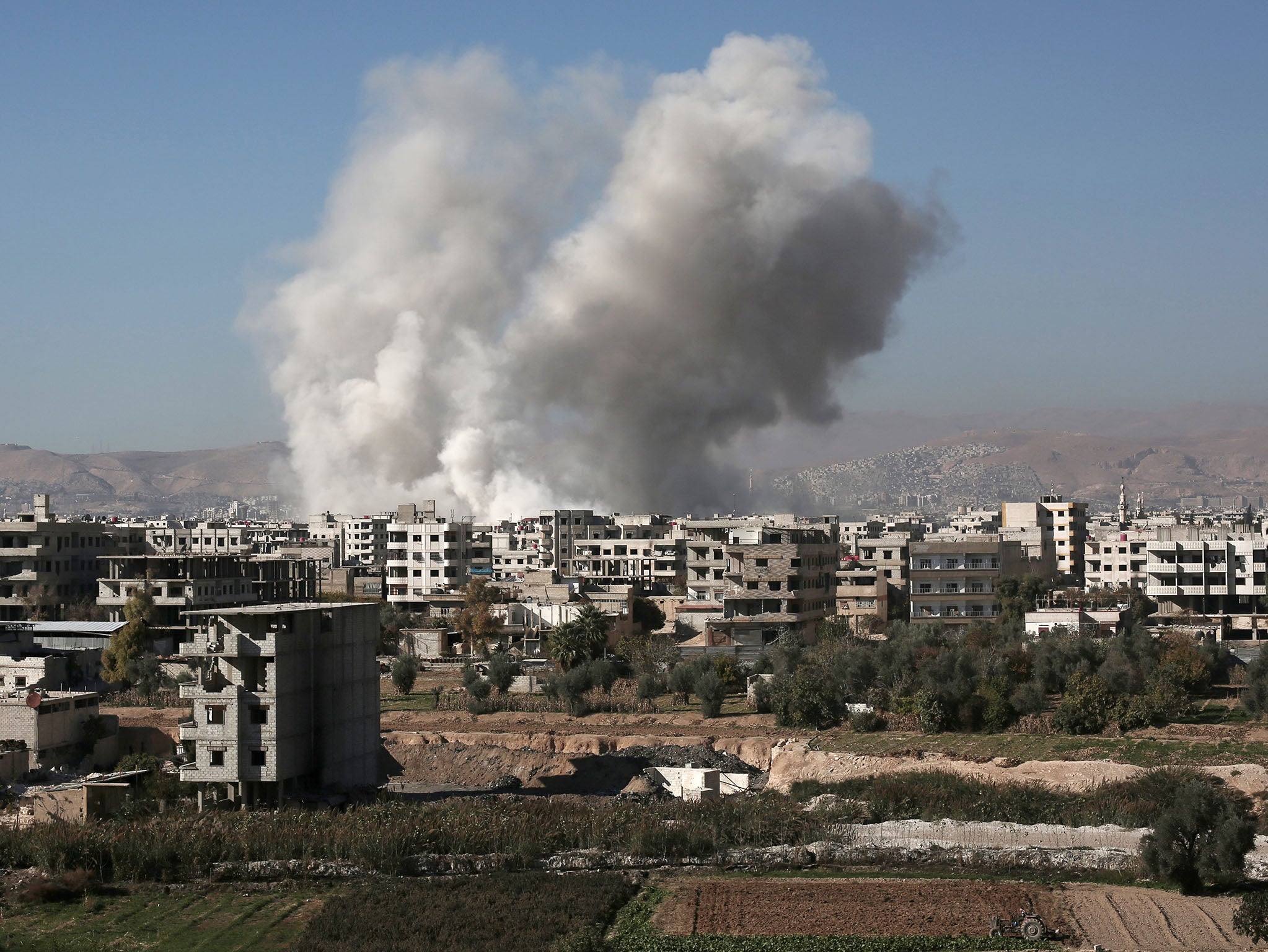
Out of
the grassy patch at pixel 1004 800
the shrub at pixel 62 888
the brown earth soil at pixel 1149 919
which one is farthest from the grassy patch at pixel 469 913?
the brown earth soil at pixel 1149 919

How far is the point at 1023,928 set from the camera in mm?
18562

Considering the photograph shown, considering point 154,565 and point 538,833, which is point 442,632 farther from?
point 538,833

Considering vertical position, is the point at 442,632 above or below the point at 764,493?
below

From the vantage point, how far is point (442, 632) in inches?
2045

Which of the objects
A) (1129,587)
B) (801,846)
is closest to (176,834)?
(801,846)

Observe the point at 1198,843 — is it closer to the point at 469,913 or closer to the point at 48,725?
the point at 469,913

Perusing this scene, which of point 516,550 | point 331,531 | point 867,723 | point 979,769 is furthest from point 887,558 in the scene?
point 331,531

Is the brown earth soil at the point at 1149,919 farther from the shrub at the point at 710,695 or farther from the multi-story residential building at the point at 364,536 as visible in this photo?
the multi-story residential building at the point at 364,536

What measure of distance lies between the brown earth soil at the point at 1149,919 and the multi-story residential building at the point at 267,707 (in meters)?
11.8

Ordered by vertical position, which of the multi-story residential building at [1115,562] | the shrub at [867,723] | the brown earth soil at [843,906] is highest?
the multi-story residential building at [1115,562]

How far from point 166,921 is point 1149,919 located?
1146 centimetres

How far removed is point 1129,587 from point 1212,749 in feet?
97.2

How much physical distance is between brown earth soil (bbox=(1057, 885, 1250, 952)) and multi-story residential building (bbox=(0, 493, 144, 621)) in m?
39.7

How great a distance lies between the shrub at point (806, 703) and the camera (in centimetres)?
3409
